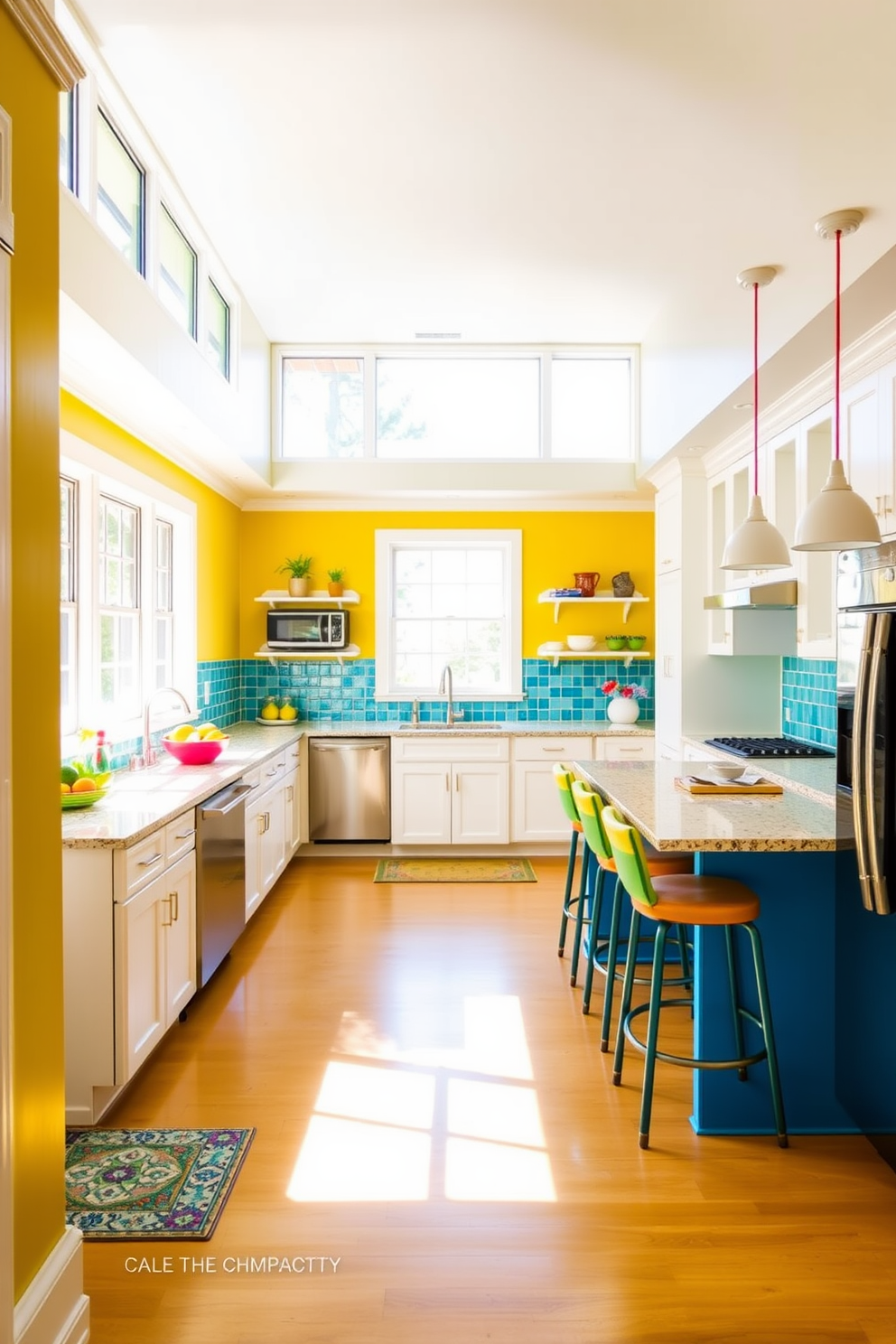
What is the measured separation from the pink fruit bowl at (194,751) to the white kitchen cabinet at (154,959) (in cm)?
92

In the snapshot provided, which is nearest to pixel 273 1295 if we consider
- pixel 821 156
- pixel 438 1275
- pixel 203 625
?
pixel 438 1275

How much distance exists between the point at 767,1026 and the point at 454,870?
335 cm

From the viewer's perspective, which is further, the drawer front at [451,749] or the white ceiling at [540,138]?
the drawer front at [451,749]

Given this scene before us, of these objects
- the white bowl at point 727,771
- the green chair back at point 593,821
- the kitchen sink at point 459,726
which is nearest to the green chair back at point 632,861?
the green chair back at point 593,821

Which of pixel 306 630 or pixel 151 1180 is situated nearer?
pixel 151 1180

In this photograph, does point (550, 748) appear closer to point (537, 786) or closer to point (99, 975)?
point (537, 786)

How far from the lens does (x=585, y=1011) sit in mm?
3428

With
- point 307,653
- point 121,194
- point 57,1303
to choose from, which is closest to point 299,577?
point 307,653

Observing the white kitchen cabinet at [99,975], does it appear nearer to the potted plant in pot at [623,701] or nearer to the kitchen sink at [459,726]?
the kitchen sink at [459,726]

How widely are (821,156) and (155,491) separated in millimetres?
3345

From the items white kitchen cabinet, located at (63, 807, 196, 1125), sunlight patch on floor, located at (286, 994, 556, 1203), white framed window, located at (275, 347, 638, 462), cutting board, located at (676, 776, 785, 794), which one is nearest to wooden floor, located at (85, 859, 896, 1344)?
sunlight patch on floor, located at (286, 994, 556, 1203)

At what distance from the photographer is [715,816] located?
281 cm

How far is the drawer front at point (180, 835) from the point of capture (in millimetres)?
3104

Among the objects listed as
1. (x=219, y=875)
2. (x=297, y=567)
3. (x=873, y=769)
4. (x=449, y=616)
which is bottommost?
(x=219, y=875)
